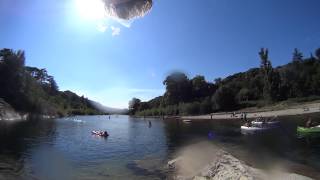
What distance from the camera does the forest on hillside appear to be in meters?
129

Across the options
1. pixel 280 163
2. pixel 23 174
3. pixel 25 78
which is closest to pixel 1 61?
pixel 25 78

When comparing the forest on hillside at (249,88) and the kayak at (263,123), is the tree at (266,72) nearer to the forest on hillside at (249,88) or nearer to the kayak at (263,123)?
the forest on hillside at (249,88)

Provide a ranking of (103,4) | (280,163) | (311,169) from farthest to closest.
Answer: (280,163) → (311,169) → (103,4)

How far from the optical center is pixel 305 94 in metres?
127

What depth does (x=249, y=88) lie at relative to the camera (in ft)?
515

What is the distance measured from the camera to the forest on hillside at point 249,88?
424 ft

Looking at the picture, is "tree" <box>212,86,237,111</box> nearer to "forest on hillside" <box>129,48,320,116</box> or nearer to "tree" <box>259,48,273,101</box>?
"forest on hillside" <box>129,48,320,116</box>

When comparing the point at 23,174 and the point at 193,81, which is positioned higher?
the point at 193,81

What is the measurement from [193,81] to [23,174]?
526 ft

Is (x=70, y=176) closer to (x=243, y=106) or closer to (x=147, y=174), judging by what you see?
(x=147, y=174)

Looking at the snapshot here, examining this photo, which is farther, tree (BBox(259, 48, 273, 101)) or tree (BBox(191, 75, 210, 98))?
tree (BBox(191, 75, 210, 98))

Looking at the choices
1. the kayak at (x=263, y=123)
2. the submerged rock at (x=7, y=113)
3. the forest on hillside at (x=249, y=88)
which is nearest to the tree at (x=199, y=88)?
the forest on hillside at (x=249, y=88)

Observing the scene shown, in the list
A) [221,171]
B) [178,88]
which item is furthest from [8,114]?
[221,171]

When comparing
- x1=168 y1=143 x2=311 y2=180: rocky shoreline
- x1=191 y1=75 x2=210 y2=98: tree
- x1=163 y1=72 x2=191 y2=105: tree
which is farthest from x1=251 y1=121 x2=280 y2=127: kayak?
x1=163 y1=72 x2=191 y2=105: tree
